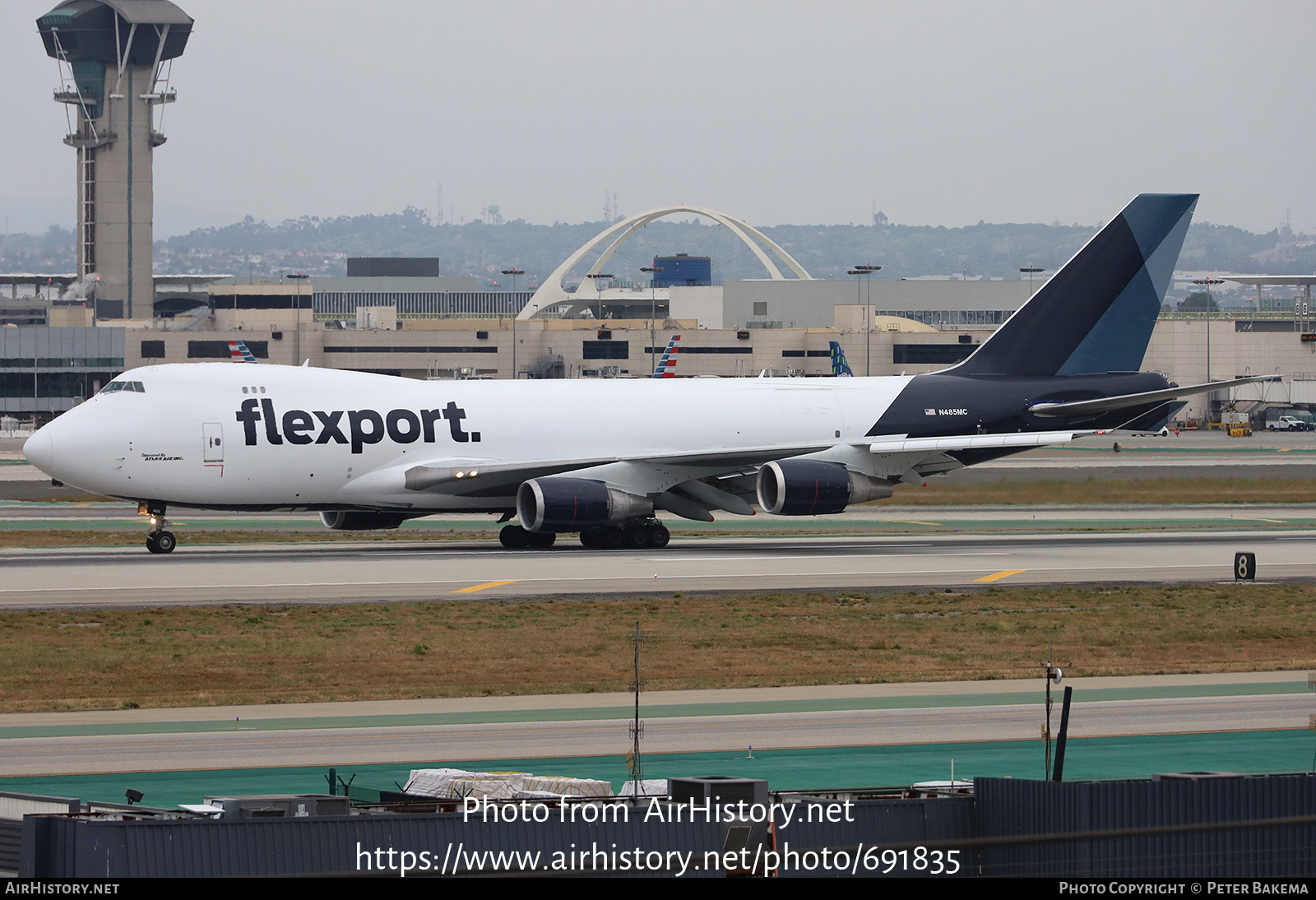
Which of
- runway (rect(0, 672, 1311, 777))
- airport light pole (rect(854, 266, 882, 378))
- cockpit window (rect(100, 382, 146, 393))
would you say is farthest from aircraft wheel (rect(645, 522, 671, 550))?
airport light pole (rect(854, 266, 882, 378))

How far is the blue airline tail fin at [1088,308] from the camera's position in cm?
5116

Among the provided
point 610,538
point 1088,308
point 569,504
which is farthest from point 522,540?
point 1088,308

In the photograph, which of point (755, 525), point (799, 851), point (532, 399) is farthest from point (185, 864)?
point (755, 525)

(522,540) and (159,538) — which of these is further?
(522,540)

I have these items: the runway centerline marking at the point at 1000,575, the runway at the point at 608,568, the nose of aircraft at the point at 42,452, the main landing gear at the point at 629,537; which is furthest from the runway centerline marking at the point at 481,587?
the nose of aircraft at the point at 42,452

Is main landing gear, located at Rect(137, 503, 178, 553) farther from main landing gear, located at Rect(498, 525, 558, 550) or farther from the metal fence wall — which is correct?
the metal fence wall

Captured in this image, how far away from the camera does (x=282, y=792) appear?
60.3 feet

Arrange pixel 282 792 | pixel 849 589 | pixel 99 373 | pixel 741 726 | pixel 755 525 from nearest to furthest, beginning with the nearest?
pixel 282 792 → pixel 741 726 → pixel 849 589 → pixel 755 525 → pixel 99 373

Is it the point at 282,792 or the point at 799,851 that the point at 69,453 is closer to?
the point at 282,792

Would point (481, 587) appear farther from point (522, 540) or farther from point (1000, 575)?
point (1000, 575)

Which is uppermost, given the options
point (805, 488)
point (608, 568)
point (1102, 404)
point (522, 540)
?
point (1102, 404)

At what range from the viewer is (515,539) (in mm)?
47375

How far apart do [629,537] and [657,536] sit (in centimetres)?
83

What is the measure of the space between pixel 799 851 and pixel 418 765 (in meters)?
7.74
